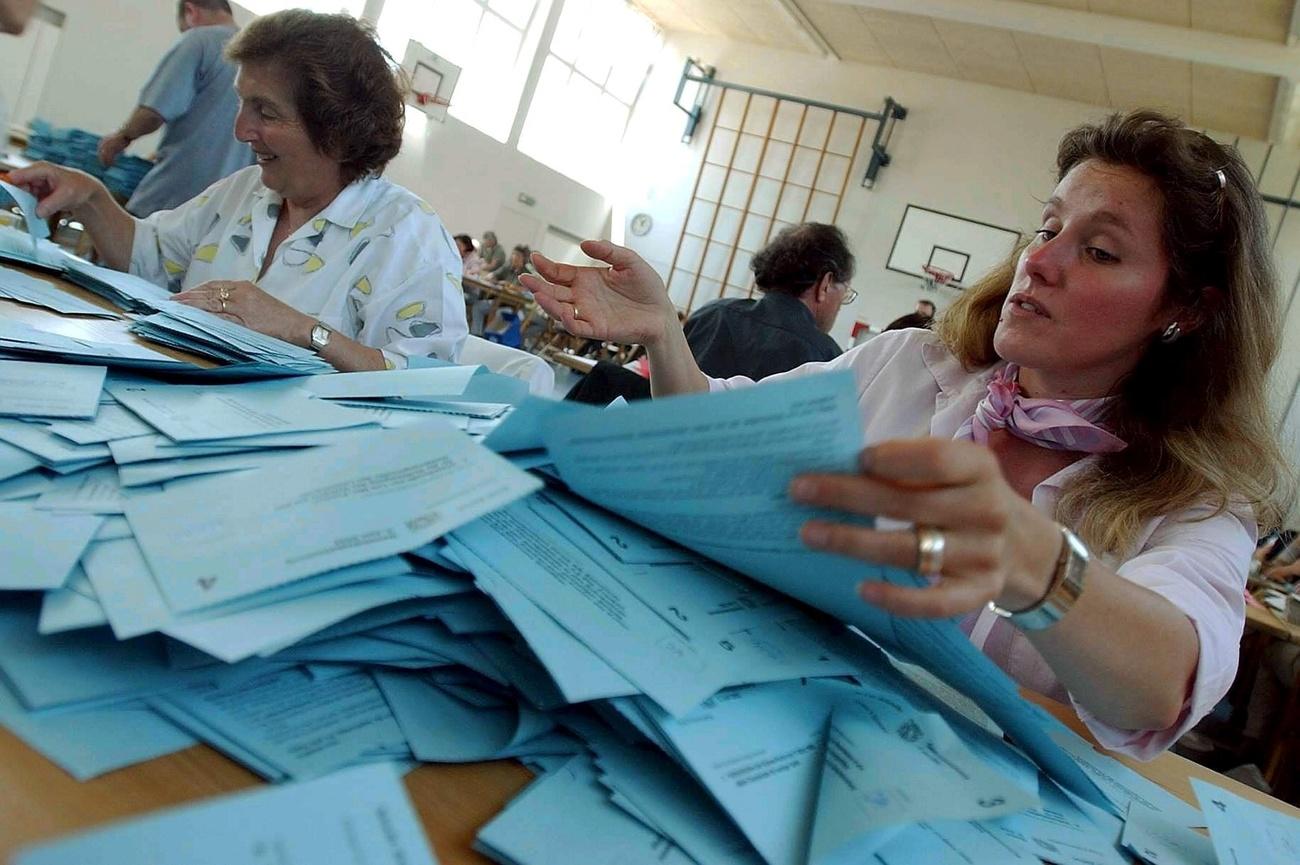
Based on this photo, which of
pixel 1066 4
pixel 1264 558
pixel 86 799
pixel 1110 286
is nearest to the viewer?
pixel 86 799

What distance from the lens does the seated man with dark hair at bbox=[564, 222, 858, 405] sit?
3242 millimetres

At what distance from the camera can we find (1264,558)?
5555 mm

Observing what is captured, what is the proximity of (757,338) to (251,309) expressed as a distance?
2.20m

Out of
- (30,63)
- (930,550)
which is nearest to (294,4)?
(30,63)

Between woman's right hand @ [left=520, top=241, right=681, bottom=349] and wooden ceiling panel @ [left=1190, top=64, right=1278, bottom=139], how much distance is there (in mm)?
9057

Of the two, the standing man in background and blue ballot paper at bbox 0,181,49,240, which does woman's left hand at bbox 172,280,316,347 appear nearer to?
blue ballot paper at bbox 0,181,49,240

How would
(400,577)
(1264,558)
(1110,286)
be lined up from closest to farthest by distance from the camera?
1. (400,577)
2. (1110,286)
3. (1264,558)

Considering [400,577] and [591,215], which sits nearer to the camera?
[400,577]

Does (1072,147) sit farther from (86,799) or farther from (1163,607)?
(86,799)

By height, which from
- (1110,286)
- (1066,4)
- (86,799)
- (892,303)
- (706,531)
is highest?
(1066,4)

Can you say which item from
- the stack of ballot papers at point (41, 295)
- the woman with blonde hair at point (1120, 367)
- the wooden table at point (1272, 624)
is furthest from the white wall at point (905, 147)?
the stack of ballot papers at point (41, 295)

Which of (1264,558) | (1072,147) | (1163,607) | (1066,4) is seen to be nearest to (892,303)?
(1066,4)

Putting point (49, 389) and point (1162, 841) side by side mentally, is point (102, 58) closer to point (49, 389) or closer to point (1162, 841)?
point (49, 389)

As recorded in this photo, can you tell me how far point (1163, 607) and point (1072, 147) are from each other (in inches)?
33.2
